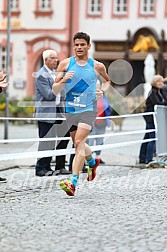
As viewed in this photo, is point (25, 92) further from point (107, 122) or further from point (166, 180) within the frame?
point (166, 180)

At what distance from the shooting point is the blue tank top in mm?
9648

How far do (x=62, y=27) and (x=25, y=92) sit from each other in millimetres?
3943

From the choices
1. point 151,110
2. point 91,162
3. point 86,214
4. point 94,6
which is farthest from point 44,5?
point 86,214

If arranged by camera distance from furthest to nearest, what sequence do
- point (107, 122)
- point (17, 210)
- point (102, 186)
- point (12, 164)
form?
point (107, 122) → point (12, 164) → point (102, 186) → point (17, 210)

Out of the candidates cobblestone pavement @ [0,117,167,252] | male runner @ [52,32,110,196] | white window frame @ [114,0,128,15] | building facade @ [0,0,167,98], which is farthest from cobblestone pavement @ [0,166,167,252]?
white window frame @ [114,0,128,15]

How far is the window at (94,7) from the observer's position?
4364cm

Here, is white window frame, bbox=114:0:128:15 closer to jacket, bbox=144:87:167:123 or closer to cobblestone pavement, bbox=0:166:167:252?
jacket, bbox=144:87:167:123

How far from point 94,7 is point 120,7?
1383mm

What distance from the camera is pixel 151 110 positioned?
14516 mm

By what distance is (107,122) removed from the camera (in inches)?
572

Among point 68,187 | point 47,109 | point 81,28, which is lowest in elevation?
point 81,28

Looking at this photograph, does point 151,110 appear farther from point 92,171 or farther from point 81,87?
point 81,87

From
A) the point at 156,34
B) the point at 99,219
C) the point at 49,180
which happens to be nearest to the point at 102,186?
the point at 49,180

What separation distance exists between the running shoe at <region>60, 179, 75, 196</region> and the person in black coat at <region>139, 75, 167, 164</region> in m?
5.08
